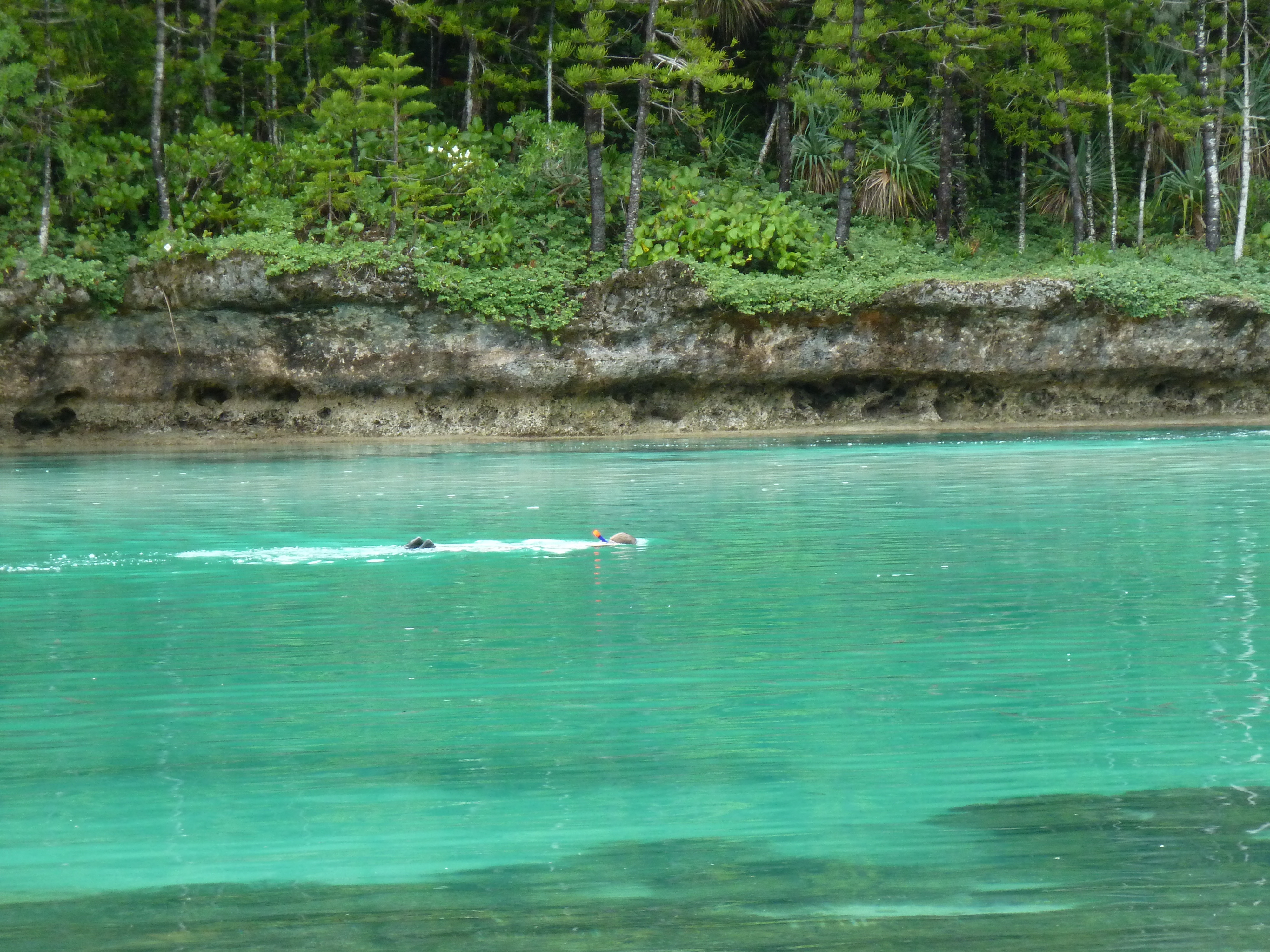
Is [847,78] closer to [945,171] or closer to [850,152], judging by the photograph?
[850,152]

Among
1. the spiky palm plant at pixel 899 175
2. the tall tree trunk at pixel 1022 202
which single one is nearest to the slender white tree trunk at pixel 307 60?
the spiky palm plant at pixel 899 175

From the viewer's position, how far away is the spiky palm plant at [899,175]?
26812 millimetres

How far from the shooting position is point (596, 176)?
976 inches

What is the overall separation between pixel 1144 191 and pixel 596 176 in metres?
10.2

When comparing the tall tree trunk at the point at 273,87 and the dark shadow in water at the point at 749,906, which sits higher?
the tall tree trunk at the point at 273,87

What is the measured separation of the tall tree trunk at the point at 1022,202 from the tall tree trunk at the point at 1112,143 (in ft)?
4.87

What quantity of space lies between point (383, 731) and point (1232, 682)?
3095 millimetres

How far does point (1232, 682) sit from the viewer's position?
5.53m

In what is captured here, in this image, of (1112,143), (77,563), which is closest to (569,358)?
(1112,143)


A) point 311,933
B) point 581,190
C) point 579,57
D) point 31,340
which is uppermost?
point 579,57

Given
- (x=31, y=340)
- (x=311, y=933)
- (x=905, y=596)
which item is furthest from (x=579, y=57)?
(x=311, y=933)

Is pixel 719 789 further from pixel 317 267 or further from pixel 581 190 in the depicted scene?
pixel 581 190

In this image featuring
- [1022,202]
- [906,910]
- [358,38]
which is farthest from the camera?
[1022,202]

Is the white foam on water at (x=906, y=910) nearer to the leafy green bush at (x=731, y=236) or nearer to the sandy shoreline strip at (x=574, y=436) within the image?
the sandy shoreline strip at (x=574, y=436)
